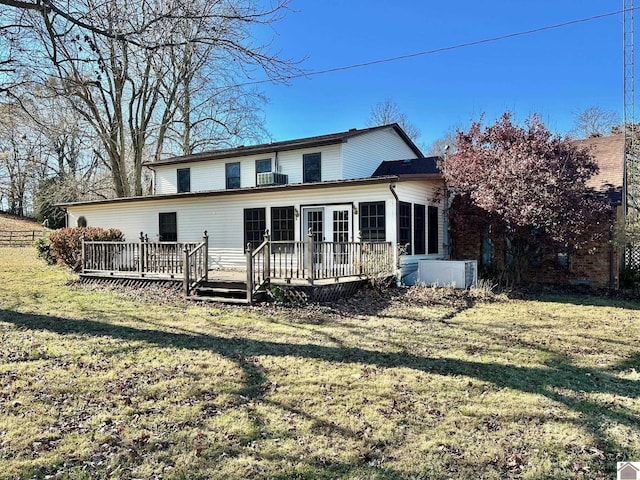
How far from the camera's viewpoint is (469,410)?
4.17 metres

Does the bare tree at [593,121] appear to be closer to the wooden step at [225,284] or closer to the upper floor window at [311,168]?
the upper floor window at [311,168]

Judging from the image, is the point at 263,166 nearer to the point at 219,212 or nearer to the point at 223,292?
the point at 219,212

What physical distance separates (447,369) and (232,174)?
14316 millimetres

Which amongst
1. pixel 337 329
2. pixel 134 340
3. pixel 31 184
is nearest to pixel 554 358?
pixel 337 329

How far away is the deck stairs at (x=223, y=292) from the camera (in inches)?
396

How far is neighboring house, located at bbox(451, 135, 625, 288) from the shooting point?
12859 mm

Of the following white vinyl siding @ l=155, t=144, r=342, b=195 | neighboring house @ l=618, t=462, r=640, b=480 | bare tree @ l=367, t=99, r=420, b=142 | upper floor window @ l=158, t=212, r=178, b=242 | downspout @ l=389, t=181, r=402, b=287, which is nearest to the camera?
neighboring house @ l=618, t=462, r=640, b=480

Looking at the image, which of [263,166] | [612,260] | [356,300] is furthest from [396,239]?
[263,166]

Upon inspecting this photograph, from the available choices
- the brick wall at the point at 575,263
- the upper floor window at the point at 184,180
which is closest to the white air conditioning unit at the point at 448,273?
the brick wall at the point at 575,263

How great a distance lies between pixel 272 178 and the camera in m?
16.3

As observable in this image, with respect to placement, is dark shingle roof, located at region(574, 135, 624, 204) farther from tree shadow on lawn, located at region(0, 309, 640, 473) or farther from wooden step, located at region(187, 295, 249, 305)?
wooden step, located at region(187, 295, 249, 305)

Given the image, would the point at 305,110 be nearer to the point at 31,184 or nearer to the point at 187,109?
the point at 187,109

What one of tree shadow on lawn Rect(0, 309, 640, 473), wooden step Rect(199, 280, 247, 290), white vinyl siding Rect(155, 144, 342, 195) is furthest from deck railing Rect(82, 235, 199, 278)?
white vinyl siding Rect(155, 144, 342, 195)

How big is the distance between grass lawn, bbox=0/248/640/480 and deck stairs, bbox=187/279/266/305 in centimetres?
177
